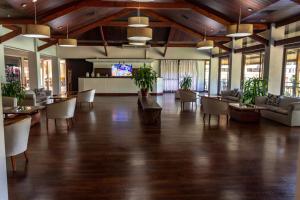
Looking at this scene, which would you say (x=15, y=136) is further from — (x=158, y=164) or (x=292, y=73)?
(x=292, y=73)

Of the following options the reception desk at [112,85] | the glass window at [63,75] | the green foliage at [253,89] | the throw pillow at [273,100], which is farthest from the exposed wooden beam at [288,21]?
the glass window at [63,75]

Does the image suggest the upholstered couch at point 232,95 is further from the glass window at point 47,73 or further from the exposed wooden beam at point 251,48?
the glass window at point 47,73

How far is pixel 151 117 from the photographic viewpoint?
6727 mm

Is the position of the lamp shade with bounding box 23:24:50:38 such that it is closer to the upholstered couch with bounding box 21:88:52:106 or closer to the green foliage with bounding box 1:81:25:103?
the green foliage with bounding box 1:81:25:103

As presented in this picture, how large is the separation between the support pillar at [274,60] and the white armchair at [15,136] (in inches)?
323

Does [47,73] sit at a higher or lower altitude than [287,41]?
lower

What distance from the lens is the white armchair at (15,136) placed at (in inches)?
137

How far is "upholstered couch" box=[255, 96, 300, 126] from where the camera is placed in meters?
6.64

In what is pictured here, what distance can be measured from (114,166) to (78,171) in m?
0.54

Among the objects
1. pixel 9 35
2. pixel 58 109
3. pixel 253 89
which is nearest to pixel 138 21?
pixel 58 109

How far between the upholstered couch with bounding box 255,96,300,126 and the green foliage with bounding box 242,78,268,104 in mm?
205

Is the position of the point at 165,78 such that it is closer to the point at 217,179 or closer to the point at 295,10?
the point at 295,10

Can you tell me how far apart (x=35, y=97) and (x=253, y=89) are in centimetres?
770

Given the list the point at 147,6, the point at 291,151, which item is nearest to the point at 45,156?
the point at 291,151
